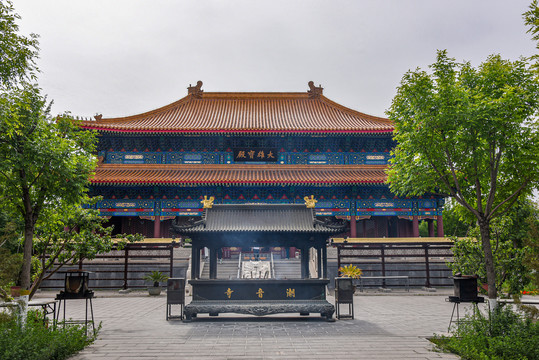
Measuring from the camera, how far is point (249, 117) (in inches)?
1188

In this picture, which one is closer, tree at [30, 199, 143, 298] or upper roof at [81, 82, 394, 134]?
tree at [30, 199, 143, 298]

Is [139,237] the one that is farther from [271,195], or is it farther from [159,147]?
[159,147]

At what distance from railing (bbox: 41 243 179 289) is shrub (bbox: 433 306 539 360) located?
15450 millimetres

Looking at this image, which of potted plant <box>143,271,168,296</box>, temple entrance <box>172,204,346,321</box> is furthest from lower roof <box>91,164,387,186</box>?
temple entrance <box>172,204,346,321</box>

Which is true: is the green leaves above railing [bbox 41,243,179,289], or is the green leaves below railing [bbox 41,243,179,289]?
above

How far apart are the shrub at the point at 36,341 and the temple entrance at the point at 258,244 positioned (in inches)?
171

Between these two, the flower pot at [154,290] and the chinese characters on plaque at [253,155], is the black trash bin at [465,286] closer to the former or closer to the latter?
the flower pot at [154,290]

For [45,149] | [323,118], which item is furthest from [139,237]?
[323,118]

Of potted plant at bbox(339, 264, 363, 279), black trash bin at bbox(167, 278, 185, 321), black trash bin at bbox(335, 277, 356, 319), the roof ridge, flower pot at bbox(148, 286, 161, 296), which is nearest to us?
black trash bin at bbox(167, 278, 185, 321)

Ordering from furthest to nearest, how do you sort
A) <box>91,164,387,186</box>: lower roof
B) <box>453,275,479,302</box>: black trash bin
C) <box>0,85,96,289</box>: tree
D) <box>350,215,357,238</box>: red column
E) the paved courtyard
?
<box>350,215,357,238</box>: red column
<box>91,164,387,186</box>: lower roof
<box>453,275,479,302</box>: black trash bin
<box>0,85,96,289</box>: tree
the paved courtyard

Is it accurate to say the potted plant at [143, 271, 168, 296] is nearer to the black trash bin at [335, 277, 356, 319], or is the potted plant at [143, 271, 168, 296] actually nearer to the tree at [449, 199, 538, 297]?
the black trash bin at [335, 277, 356, 319]

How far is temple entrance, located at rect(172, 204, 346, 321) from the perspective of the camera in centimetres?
1216

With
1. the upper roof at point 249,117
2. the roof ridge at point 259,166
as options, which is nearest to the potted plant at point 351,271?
the roof ridge at point 259,166

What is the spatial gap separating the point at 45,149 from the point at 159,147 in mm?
19367
